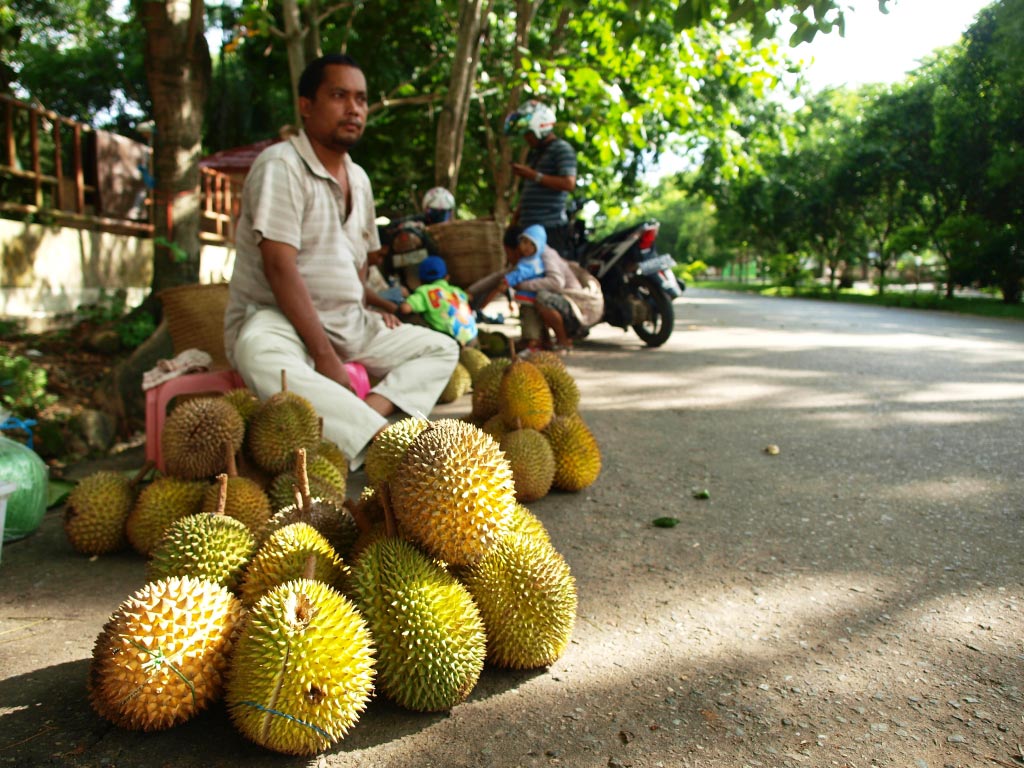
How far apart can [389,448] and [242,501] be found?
24.6 inches

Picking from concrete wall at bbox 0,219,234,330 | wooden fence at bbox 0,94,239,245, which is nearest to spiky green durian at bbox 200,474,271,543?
concrete wall at bbox 0,219,234,330

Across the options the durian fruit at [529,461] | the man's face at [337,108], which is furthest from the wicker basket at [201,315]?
the durian fruit at [529,461]

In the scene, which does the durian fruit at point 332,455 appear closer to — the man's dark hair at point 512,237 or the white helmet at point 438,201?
the man's dark hair at point 512,237

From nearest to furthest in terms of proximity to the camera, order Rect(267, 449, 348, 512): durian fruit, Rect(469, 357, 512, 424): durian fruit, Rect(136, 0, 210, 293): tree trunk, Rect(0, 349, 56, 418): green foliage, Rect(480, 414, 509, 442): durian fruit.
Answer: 1. Rect(267, 449, 348, 512): durian fruit
2. Rect(480, 414, 509, 442): durian fruit
3. Rect(469, 357, 512, 424): durian fruit
4. Rect(0, 349, 56, 418): green foliage
5. Rect(136, 0, 210, 293): tree trunk

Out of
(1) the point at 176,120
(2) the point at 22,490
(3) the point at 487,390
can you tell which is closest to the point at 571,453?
(3) the point at 487,390

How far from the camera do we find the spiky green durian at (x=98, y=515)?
2.69m

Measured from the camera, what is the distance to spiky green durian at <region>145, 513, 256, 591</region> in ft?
6.05

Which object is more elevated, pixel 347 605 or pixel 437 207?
pixel 437 207

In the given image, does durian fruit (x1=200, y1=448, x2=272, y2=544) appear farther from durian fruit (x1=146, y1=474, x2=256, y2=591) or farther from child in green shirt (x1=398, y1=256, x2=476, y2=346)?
child in green shirt (x1=398, y1=256, x2=476, y2=346)

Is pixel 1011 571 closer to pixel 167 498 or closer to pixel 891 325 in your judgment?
pixel 167 498

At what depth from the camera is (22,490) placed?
2.92 meters

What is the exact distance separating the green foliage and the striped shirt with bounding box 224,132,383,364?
1834 millimetres

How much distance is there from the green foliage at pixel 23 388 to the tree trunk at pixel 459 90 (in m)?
6.47

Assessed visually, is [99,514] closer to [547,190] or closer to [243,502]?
[243,502]
